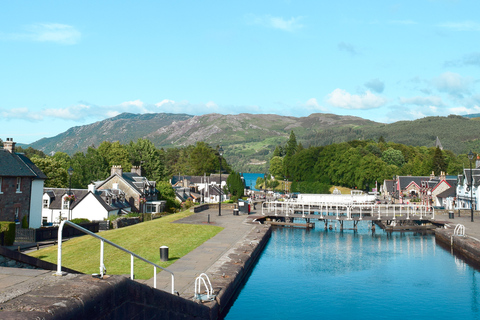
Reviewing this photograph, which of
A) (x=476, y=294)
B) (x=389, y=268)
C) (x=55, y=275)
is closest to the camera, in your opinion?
(x=55, y=275)

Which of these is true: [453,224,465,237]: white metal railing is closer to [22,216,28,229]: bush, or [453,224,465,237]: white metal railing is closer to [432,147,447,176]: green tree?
[22,216,28,229]: bush

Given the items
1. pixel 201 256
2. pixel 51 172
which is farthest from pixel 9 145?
Answer: pixel 51 172

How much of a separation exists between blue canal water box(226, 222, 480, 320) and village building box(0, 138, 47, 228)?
88.5ft

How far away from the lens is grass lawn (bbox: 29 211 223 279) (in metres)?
26.5

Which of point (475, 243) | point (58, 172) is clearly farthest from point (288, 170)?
point (475, 243)

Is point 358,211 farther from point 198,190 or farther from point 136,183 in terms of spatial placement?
point 198,190

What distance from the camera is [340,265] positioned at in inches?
1432

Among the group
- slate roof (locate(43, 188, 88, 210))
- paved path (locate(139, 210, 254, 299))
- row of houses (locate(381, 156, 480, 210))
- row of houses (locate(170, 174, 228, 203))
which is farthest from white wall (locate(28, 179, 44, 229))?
row of houses (locate(381, 156, 480, 210))

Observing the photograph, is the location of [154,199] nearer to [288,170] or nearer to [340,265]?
[340,265]

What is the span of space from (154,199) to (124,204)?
10.9m

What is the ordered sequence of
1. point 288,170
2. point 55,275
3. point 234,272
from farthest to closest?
point 288,170, point 234,272, point 55,275

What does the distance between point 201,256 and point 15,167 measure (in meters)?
28.3

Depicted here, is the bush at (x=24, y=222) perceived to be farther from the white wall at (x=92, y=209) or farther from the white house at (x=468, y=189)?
the white house at (x=468, y=189)

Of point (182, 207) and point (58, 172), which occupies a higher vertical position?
point (58, 172)
